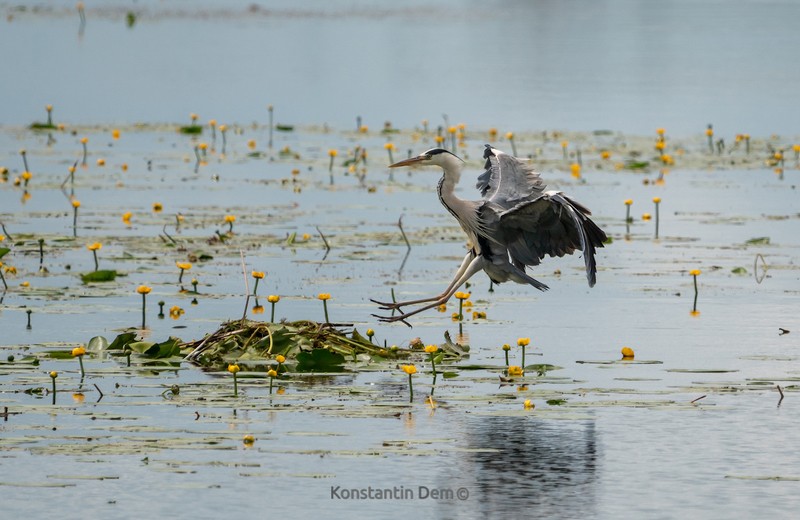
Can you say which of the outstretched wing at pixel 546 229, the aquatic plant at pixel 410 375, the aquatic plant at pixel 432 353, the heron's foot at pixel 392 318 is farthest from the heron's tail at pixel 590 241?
the aquatic plant at pixel 410 375

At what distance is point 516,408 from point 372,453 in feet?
3.83

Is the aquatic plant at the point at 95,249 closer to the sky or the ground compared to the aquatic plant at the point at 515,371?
closer to the sky

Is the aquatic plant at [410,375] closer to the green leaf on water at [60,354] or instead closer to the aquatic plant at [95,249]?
the green leaf on water at [60,354]

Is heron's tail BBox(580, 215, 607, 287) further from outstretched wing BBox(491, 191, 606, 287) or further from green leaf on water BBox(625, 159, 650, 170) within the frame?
green leaf on water BBox(625, 159, 650, 170)

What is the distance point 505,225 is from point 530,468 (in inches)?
124

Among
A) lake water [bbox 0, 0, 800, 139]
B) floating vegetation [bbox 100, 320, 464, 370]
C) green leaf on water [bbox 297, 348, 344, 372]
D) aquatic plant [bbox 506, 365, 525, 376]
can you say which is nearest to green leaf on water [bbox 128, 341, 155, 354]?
floating vegetation [bbox 100, 320, 464, 370]

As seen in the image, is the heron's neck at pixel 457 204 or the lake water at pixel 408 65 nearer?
the heron's neck at pixel 457 204

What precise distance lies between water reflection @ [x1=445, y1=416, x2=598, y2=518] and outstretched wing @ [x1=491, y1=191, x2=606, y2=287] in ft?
6.13

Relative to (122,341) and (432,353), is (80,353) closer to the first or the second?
(122,341)

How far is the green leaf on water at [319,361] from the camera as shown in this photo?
9234 millimetres

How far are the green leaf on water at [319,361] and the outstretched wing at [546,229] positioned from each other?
1604 mm

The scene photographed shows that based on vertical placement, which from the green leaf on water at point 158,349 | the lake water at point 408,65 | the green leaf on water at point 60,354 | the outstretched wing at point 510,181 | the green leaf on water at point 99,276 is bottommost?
the green leaf on water at point 60,354

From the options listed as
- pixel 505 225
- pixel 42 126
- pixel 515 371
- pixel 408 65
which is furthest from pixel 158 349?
pixel 408 65

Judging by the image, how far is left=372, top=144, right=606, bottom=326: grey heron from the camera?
10336mm
